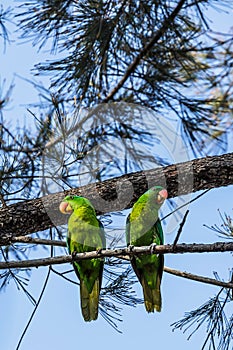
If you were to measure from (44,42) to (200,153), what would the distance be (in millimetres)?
676

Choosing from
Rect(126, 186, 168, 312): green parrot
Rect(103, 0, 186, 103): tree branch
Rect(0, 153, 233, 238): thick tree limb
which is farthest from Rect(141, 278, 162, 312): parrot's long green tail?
Rect(103, 0, 186, 103): tree branch

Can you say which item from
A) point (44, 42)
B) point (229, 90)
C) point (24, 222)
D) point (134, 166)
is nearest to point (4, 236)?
point (24, 222)

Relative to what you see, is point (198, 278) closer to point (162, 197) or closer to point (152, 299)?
point (152, 299)

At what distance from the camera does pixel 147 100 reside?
2.12 meters

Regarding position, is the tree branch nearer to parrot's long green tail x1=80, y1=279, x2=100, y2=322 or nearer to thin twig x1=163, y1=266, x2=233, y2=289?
thin twig x1=163, y1=266, x2=233, y2=289

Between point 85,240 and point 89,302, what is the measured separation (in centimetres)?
12

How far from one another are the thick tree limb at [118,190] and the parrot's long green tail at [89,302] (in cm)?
29

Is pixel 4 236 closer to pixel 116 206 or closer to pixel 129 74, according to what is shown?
pixel 116 206

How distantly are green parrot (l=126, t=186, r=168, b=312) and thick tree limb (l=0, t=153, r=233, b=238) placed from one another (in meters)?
0.29

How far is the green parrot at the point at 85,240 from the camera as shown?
1101 millimetres

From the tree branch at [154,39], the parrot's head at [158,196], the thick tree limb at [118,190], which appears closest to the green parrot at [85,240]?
the parrot's head at [158,196]

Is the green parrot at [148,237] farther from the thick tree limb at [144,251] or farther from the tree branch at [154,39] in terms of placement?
the tree branch at [154,39]

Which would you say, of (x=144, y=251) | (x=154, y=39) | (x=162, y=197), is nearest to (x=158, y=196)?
(x=162, y=197)

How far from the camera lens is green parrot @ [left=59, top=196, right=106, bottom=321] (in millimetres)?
1101
